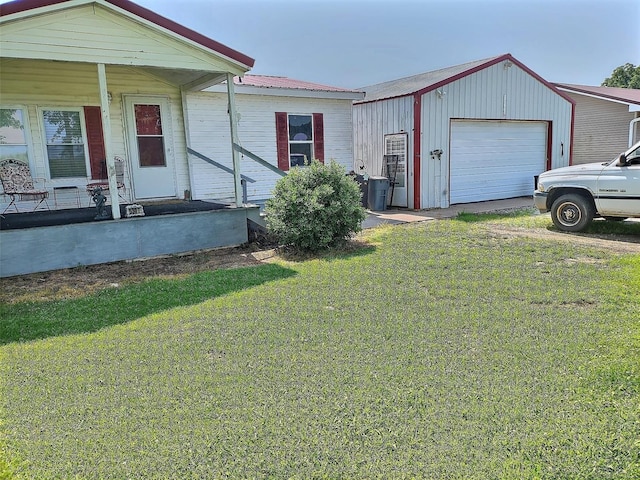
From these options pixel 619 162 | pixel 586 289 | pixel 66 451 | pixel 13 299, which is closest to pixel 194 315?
pixel 66 451

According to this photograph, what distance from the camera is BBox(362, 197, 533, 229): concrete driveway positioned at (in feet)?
33.9

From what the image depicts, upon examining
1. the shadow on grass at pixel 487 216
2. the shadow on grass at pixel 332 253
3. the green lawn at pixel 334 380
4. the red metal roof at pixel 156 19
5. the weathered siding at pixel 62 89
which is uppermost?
the red metal roof at pixel 156 19

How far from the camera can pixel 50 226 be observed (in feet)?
21.9

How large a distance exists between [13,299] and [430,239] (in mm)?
6252

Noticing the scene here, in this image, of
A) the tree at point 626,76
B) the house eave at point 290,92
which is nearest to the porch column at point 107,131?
the house eave at point 290,92

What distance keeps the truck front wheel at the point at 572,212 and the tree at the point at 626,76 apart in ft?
153

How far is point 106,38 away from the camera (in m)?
6.59

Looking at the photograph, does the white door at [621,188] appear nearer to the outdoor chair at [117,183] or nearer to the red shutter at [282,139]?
the red shutter at [282,139]

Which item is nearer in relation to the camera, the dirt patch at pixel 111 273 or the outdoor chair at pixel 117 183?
the dirt patch at pixel 111 273

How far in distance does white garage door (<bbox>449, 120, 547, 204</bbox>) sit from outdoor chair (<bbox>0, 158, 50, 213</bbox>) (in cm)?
991

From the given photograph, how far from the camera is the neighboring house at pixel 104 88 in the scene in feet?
20.5

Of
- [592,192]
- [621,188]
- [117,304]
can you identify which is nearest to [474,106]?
[592,192]

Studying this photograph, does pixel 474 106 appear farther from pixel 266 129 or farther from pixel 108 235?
pixel 108 235

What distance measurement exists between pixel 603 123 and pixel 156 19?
19443 millimetres
